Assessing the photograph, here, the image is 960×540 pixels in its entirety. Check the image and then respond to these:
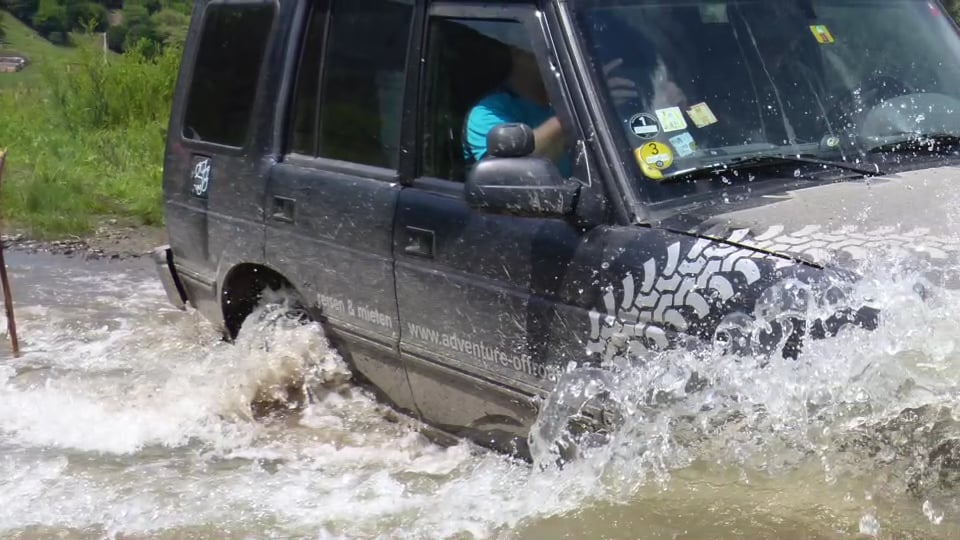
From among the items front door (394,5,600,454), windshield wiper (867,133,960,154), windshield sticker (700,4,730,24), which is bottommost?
front door (394,5,600,454)

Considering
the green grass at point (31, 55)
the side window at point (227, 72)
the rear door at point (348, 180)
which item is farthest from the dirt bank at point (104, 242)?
the green grass at point (31, 55)

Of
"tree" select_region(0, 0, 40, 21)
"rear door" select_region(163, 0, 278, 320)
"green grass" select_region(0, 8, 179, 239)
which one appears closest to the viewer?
"rear door" select_region(163, 0, 278, 320)

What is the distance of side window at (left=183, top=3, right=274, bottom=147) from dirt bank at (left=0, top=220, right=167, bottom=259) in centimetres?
377

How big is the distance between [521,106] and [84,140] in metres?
11.0

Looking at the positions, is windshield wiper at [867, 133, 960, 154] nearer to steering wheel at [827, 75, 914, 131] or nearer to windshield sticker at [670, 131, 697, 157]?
steering wheel at [827, 75, 914, 131]

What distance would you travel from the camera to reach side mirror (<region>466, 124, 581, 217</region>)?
3697 millimetres

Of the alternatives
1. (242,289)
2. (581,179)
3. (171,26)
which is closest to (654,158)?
(581,179)

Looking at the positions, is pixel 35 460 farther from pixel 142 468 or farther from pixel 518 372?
pixel 518 372

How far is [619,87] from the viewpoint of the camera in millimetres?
3854

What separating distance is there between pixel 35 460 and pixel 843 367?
3378 mm

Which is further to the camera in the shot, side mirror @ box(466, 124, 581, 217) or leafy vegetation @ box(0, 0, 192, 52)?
leafy vegetation @ box(0, 0, 192, 52)

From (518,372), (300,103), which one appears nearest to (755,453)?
(518,372)

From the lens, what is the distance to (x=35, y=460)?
16.7 feet

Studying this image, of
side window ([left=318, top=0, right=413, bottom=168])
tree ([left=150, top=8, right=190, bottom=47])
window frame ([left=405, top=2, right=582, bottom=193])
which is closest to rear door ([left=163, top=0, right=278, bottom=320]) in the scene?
side window ([left=318, top=0, right=413, bottom=168])
